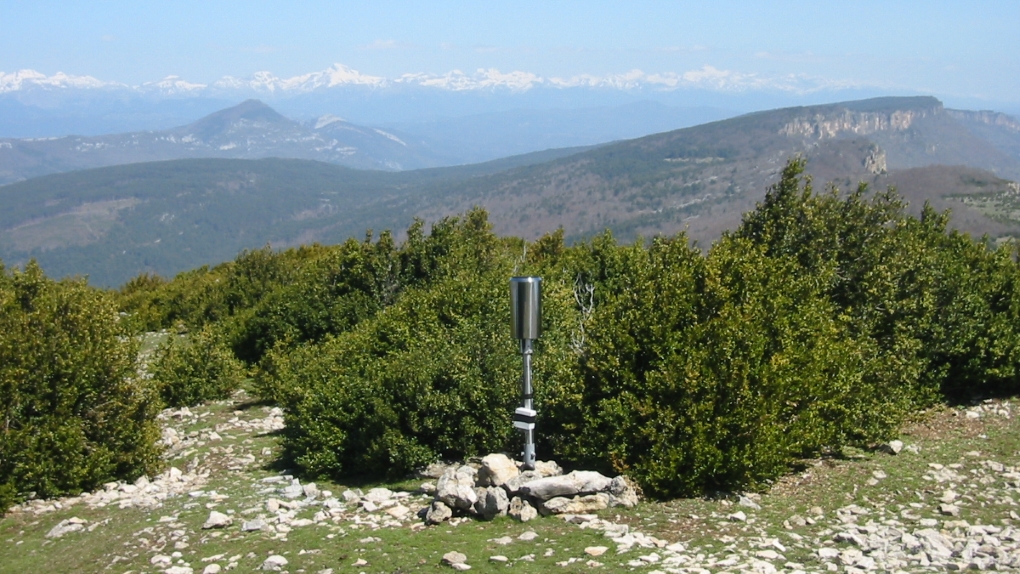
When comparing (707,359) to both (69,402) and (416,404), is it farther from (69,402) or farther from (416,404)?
(69,402)

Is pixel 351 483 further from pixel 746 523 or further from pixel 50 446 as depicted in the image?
pixel 746 523

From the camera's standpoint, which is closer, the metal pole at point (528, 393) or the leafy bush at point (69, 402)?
the metal pole at point (528, 393)

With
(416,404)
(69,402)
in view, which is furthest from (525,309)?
(69,402)

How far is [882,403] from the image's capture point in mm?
13109

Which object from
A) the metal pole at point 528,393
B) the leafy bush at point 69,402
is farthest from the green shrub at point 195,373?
the metal pole at point 528,393

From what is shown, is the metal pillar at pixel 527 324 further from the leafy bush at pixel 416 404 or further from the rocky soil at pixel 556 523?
the leafy bush at pixel 416 404

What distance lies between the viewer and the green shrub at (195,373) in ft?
68.9

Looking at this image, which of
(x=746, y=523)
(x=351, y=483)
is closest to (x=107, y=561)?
(x=351, y=483)

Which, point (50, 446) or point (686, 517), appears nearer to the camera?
point (686, 517)

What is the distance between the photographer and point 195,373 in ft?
70.5

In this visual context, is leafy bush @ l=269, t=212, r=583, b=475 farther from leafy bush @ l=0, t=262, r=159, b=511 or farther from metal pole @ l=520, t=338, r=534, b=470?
leafy bush @ l=0, t=262, r=159, b=511

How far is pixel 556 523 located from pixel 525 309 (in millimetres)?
2631

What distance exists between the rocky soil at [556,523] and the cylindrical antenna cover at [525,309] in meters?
1.65

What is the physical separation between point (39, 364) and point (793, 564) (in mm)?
11296
